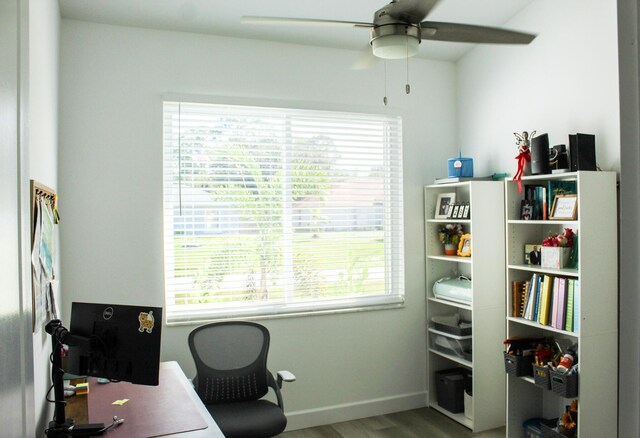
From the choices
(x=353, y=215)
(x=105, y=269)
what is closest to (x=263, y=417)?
(x=105, y=269)

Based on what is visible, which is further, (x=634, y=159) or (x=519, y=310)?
(x=519, y=310)

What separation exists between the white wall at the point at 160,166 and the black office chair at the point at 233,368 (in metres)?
0.51

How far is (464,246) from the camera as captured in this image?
154 inches

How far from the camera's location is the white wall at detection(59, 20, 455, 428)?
131 inches

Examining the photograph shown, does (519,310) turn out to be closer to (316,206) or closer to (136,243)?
(316,206)

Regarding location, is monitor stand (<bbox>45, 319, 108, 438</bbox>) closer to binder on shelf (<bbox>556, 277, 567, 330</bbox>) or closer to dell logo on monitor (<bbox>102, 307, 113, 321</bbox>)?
dell logo on monitor (<bbox>102, 307, 113, 321</bbox>)

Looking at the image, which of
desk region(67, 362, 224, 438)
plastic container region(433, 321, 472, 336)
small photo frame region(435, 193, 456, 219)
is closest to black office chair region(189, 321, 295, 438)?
desk region(67, 362, 224, 438)

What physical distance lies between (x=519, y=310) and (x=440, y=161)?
1.44 meters

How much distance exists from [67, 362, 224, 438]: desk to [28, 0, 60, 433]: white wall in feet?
0.66

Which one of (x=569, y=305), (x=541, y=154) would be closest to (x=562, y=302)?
(x=569, y=305)

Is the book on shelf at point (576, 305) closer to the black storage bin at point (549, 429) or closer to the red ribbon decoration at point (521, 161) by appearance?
the black storage bin at point (549, 429)

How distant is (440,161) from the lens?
4.35 m

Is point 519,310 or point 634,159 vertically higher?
point 634,159

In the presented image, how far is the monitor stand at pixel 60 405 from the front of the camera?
1.95 meters
